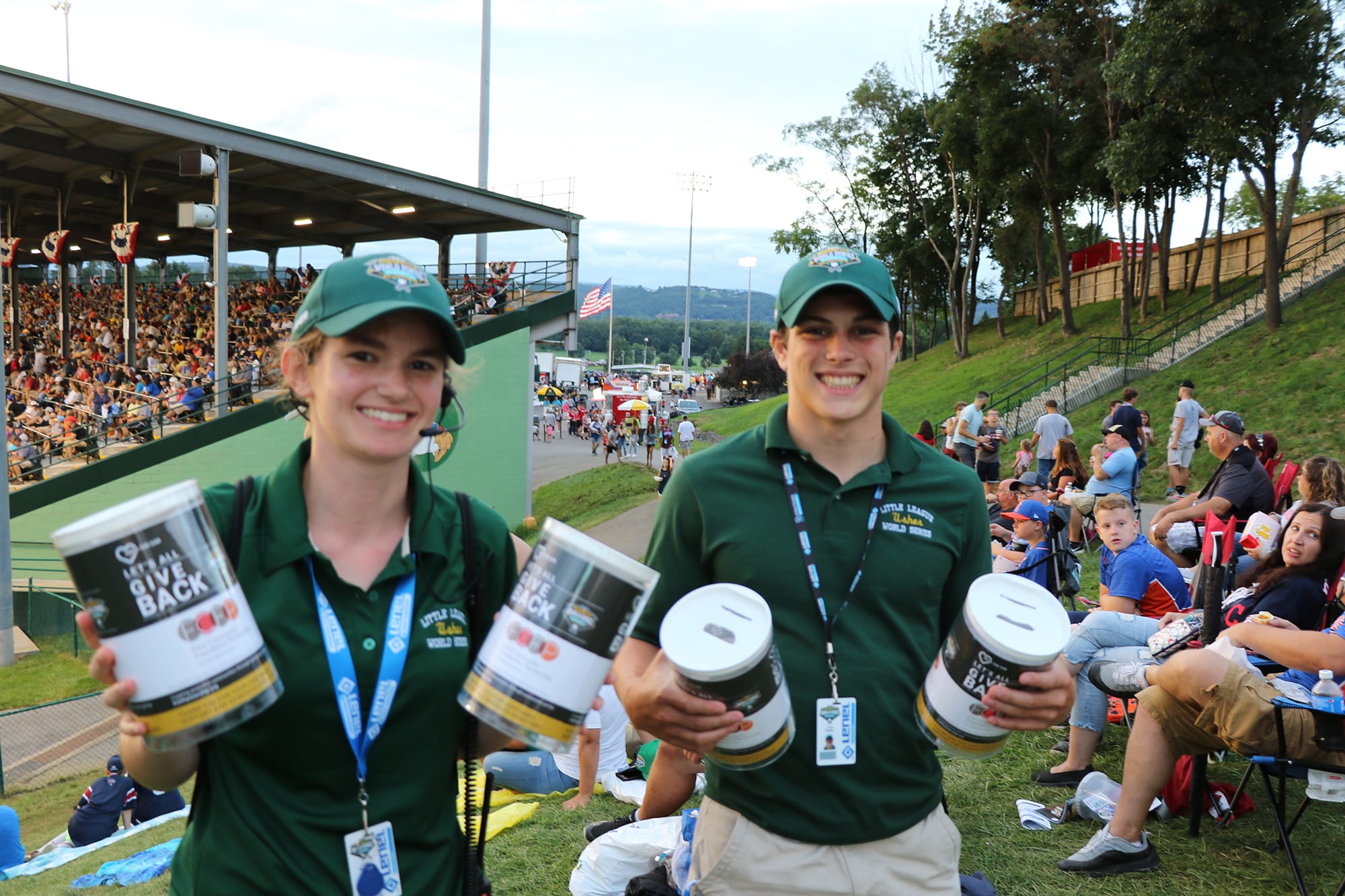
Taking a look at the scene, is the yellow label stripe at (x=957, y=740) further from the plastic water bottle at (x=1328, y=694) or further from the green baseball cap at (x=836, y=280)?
the plastic water bottle at (x=1328, y=694)

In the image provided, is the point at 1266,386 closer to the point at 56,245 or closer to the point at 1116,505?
the point at 1116,505

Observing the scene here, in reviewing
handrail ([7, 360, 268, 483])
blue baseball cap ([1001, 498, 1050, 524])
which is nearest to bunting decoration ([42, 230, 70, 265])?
handrail ([7, 360, 268, 483])

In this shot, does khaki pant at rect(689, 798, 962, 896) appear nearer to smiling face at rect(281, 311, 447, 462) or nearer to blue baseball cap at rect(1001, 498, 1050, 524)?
smiling face at rect(281, 311, 447, 462)

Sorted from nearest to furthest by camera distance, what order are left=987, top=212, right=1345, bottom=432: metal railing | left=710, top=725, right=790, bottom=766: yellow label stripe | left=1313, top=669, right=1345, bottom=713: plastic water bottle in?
left=710, top=725, right=790, bottom=766: yellow label stripe, left=1313, top=669, right=1345, bottom=713: plastic water bottle, left=987, top=212, right=1345, bottom=432: metal railing

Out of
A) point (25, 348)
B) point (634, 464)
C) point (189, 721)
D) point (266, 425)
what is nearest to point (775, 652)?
point (189, 721)

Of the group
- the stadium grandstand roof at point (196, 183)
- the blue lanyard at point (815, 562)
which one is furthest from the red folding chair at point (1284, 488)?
the stadium grandstand roof at point (196, 183)

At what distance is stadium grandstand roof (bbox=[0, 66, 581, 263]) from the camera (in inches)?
729

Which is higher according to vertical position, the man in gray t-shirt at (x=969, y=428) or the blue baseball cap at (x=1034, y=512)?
the blue baseball cap at (x=1034, y=512)

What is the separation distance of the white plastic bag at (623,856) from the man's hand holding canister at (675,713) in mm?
2627

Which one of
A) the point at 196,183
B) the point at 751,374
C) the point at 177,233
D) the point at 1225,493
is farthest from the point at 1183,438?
the point at 751,374

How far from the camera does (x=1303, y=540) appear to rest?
4.81 m

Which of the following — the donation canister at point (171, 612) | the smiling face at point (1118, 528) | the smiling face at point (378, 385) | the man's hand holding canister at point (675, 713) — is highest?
the smiling face at point (378, 385)

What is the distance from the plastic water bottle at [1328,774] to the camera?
391 cm

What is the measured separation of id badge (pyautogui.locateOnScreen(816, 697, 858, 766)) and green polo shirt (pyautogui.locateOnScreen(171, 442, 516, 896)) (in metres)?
0.76
